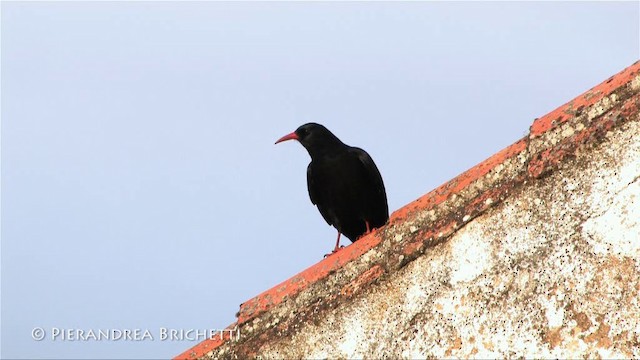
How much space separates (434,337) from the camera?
362 cm

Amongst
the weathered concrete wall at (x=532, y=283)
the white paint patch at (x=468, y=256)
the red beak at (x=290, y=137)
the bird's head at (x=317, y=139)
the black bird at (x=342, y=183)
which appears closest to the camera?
the weathered concrete wall at (x=532, y=283)

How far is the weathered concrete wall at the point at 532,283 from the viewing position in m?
3.28

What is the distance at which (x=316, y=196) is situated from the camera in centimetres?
912

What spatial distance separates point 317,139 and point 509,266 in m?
5.67

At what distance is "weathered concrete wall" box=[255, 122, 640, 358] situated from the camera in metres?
3.28

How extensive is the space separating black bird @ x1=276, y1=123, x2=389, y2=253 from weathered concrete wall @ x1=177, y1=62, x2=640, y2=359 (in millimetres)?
4264

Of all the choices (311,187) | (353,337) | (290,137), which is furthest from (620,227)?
(290,137)

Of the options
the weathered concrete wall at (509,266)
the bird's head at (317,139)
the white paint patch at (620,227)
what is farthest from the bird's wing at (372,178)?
the white paint patch at (620,227)

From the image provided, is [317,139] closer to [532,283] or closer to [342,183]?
[342,183]

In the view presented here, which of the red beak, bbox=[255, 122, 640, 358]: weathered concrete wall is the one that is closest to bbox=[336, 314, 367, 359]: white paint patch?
bbox=[255, 122, 640, 358]: weathered concrete wall

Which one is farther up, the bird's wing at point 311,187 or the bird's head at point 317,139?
the bird's head at point 317,139

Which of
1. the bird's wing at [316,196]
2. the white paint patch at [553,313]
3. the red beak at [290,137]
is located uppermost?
the red beak at [290,137]

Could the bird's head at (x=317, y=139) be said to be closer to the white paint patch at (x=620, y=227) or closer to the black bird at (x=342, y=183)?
the black bird at (x=342, y=183)

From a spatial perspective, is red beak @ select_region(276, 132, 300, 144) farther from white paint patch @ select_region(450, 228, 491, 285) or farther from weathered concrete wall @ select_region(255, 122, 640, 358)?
white paint patch @ select_region(450, 228, 491, 285)
